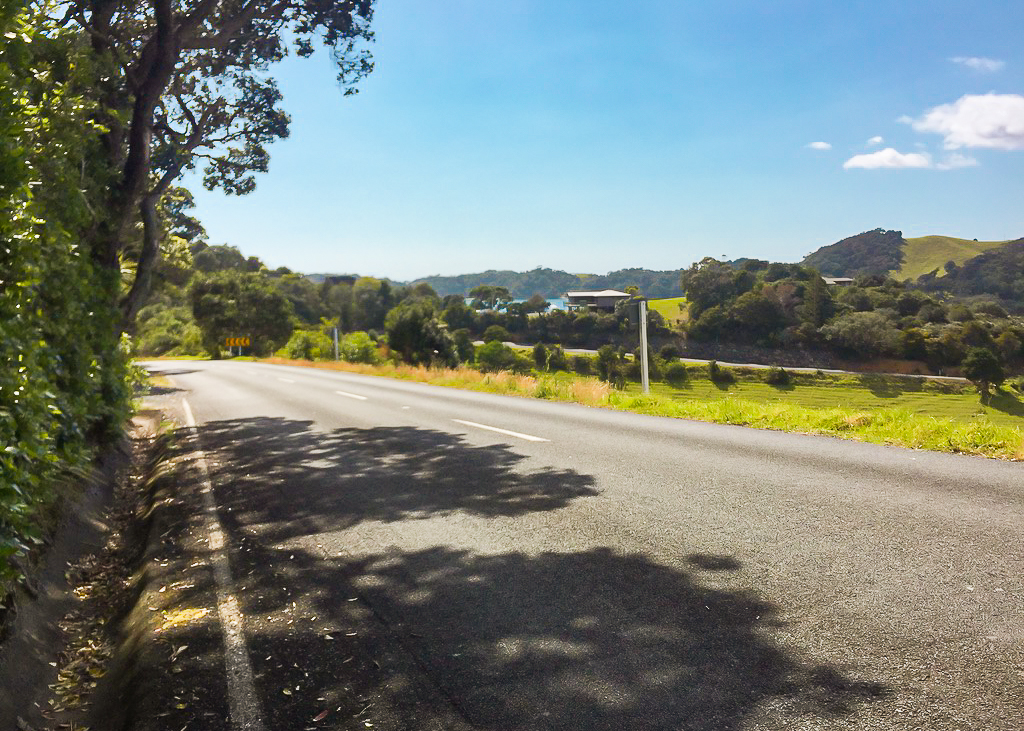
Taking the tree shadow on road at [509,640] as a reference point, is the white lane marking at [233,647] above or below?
below

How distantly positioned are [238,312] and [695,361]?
44.7m

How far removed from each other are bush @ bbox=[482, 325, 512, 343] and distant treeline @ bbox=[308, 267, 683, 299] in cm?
1166

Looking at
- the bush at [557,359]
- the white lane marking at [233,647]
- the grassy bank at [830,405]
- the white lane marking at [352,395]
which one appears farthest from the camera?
the bush at [557,359]

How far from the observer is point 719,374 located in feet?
116

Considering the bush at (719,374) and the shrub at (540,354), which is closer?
the bush at (719,374)

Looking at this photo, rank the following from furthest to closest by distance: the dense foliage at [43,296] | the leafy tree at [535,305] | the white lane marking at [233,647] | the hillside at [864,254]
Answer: the hillside at [864,254] → the leafy tree at [535,305] → the dense foliage at [43,296] → the white lane marking at [233,647]

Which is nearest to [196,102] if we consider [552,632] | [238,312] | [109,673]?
[109,673]

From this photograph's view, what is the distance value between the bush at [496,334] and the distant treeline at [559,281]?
11656mm

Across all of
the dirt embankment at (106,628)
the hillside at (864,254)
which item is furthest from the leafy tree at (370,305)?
the dirt embankment at (106,628)

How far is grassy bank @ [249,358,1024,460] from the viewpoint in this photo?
9.59m

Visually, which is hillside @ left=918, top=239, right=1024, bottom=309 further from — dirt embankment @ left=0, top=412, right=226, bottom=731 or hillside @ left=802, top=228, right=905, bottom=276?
dirt embankment @ left=0, top=412, right=226, bottom=731

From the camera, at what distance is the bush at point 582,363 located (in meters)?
37.0

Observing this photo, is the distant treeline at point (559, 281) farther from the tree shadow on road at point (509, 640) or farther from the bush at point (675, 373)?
the tree shadow on road at point (509, 640)

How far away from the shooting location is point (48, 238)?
5680mm
